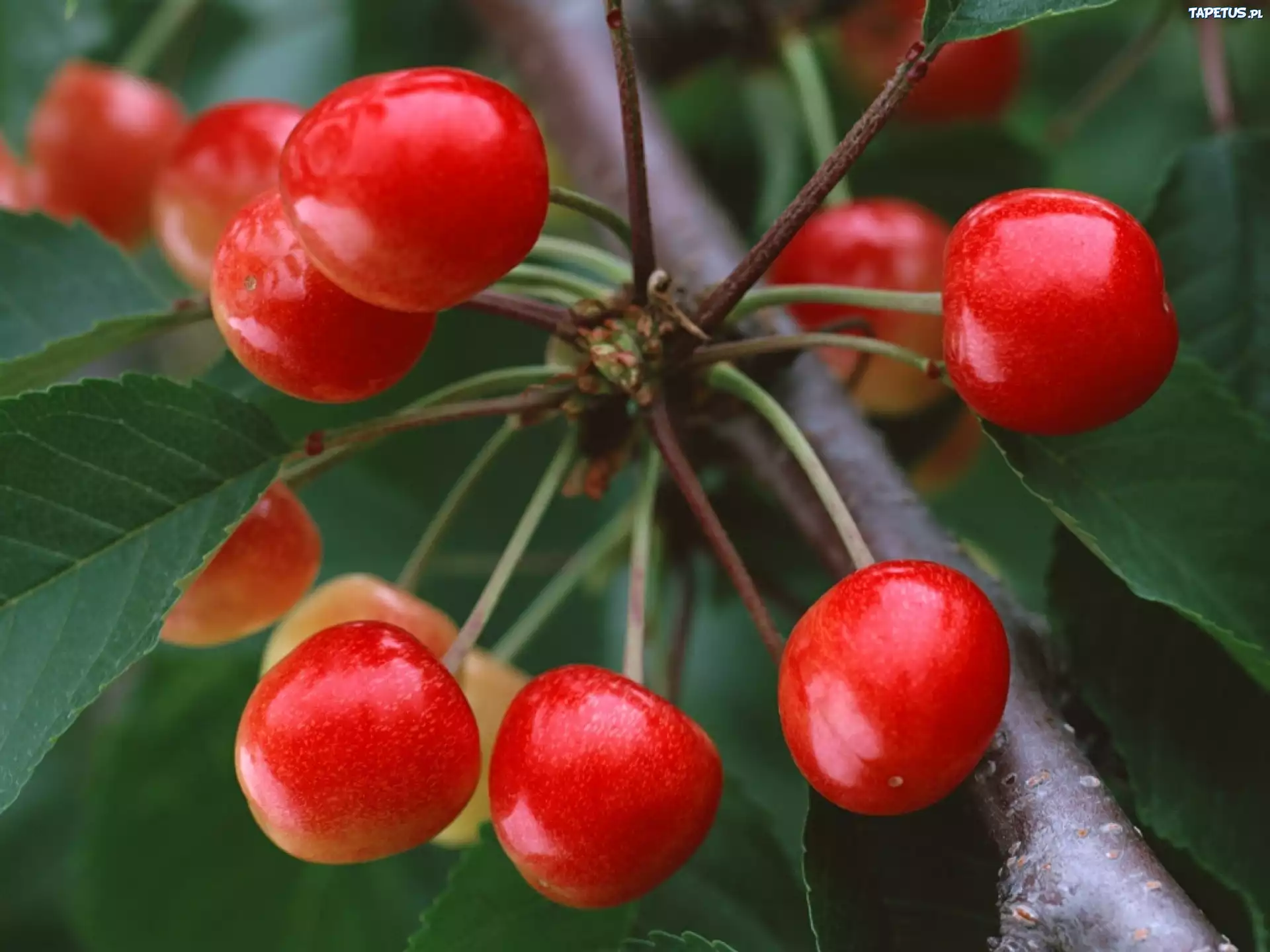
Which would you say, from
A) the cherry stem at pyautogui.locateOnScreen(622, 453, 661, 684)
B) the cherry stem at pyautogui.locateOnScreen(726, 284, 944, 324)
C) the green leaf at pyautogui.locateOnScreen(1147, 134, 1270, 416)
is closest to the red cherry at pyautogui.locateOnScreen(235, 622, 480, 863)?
the cherry stem at pyautogui.locateOnScreen(622, 453, 661, 684)

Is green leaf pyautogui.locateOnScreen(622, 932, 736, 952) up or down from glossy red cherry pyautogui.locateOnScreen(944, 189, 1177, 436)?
down

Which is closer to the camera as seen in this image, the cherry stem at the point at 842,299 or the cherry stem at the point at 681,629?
the cherry stem at the point at 842,299

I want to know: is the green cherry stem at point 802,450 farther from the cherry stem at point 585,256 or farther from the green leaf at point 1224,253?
the green leaf at point 1224,253

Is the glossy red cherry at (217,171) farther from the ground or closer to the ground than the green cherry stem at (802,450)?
farther from the ground

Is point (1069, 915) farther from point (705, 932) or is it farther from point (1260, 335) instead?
point (1260, 335)

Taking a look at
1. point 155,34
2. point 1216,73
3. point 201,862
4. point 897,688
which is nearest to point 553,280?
point 897,688

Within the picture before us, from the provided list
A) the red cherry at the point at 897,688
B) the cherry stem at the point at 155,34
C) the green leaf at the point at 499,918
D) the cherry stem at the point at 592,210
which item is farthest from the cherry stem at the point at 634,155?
the cherry stem at the point at 155,34

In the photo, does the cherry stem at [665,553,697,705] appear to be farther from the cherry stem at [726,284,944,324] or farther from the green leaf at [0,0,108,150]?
the green leaf at [0,0,108,150]
